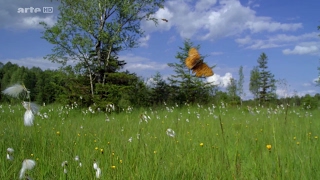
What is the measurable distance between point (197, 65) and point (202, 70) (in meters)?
0.04

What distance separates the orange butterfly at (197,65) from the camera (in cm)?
142

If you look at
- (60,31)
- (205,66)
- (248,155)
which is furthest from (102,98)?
(205,66)

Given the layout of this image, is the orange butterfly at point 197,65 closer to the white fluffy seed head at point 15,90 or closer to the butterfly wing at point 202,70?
the butterfly wing at point 202,70

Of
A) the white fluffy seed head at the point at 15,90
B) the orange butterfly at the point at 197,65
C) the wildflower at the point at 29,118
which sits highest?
the orange butterfly at the point at 197,65

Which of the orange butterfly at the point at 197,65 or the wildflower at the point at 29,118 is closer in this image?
the orange butterfly at the point at 197,65

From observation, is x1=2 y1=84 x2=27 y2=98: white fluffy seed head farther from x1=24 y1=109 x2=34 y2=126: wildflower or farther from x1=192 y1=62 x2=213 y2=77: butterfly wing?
x1=192 y1=62 x2=213 y2=77: butterfly wing

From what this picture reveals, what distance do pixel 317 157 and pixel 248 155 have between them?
76cm

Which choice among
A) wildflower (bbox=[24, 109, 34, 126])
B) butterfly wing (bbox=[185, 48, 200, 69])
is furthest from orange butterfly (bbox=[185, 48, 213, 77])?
wildflower (bbox=[24, 109, 34, 126])

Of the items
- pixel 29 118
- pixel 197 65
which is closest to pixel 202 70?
pixel 197 65

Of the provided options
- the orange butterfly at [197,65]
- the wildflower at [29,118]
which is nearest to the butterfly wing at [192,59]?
the orange butterfly at [197,65]

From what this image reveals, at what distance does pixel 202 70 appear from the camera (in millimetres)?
1432

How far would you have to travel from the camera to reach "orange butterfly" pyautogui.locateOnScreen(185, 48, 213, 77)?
55.9 inches

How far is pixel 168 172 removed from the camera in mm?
2424

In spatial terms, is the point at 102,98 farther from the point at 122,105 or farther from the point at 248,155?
the point at 248,155
